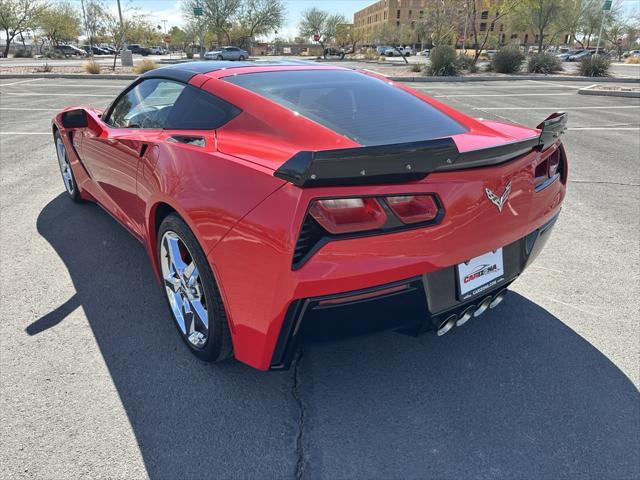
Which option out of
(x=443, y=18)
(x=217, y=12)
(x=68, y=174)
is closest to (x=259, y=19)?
(x=217, y=12)

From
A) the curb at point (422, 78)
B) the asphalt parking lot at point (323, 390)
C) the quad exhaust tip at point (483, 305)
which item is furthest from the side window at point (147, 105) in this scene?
the curb at point (422, 78)

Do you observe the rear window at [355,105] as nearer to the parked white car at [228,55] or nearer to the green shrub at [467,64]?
the green shrub at [467,64]

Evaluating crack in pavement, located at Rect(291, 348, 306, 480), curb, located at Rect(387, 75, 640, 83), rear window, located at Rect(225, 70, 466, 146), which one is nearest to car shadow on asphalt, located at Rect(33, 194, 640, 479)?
crack in pavement, located at Rect(291, 348, 306, 480)

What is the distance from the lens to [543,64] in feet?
86.2

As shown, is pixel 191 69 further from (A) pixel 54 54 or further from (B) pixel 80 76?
(A) pixel 54 54

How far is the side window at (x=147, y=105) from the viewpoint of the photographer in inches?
112

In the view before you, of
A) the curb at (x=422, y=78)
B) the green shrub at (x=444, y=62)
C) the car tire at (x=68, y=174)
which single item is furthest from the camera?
the green shrub at (x=444, y=62)

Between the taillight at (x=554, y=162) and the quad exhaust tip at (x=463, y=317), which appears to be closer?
the quad exhaust tip at (x=463, y=317)

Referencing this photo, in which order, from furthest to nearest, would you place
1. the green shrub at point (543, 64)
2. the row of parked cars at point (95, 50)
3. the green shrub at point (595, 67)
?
1. the row of parked cars at point (95, 50)
2. the green shrub at point (543, 64)
3. the green shrub at point (595, 67)

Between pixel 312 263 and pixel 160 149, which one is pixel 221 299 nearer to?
pixel 312 263

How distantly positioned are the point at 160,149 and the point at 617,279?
3117 millimetres

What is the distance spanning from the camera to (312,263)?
1648mm

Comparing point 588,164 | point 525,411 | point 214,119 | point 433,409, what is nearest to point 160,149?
point 214,119

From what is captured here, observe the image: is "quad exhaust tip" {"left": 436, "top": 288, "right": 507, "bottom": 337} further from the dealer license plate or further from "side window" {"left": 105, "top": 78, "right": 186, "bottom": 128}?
"side window" {"left": 105, "top": 78, "right": 186, "bottom": 128}
